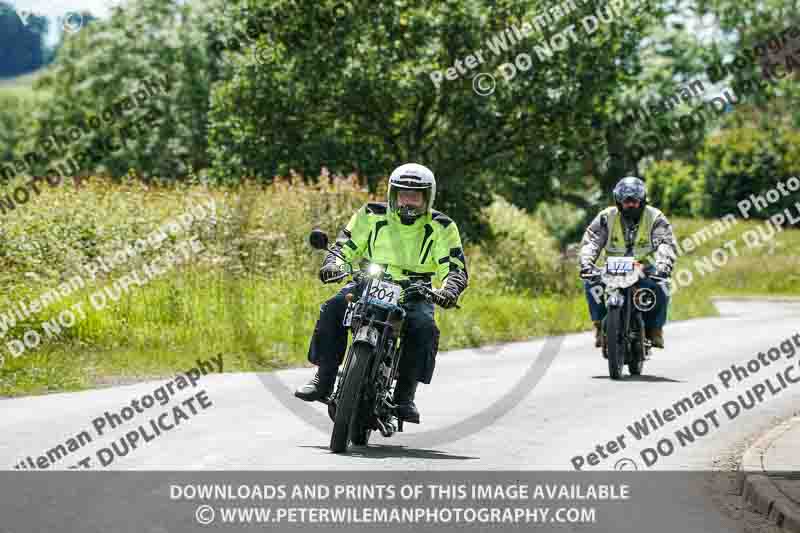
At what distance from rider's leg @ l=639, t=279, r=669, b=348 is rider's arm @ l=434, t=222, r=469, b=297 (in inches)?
237

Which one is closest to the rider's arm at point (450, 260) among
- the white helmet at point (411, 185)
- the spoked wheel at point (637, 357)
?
the white helmet at point (411, 185)

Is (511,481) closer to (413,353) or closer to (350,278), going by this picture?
(413,353)

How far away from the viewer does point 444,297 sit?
964 centimetres

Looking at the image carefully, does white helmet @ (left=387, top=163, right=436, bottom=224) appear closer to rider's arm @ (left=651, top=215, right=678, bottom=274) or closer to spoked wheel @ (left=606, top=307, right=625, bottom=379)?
spoked wheel @ (left=606, top=307, right=625, bottom=379)

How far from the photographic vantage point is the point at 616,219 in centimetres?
1557

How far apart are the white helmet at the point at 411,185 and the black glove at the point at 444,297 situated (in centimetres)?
57

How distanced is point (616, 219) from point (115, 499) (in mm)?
9207

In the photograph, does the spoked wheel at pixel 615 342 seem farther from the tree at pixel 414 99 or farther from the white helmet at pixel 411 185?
the tree at pixel 414 99

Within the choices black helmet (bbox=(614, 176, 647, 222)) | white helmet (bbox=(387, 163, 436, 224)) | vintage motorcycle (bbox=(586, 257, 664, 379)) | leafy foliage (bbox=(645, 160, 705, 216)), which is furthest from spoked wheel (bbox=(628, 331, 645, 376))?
leafy foliage (bbox=(645, 160, 705, 216))

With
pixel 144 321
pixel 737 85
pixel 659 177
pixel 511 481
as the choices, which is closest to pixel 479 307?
pixel 144 321

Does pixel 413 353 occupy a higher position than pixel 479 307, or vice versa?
pixel 413 353

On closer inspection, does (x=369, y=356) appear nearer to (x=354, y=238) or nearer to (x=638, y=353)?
(x=354, y=238)

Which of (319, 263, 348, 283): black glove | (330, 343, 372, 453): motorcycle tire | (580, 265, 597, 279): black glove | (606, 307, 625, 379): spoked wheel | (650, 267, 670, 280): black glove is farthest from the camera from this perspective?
(580, 265, 597, 279): black glove

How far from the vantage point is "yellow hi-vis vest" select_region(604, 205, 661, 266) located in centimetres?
1559
